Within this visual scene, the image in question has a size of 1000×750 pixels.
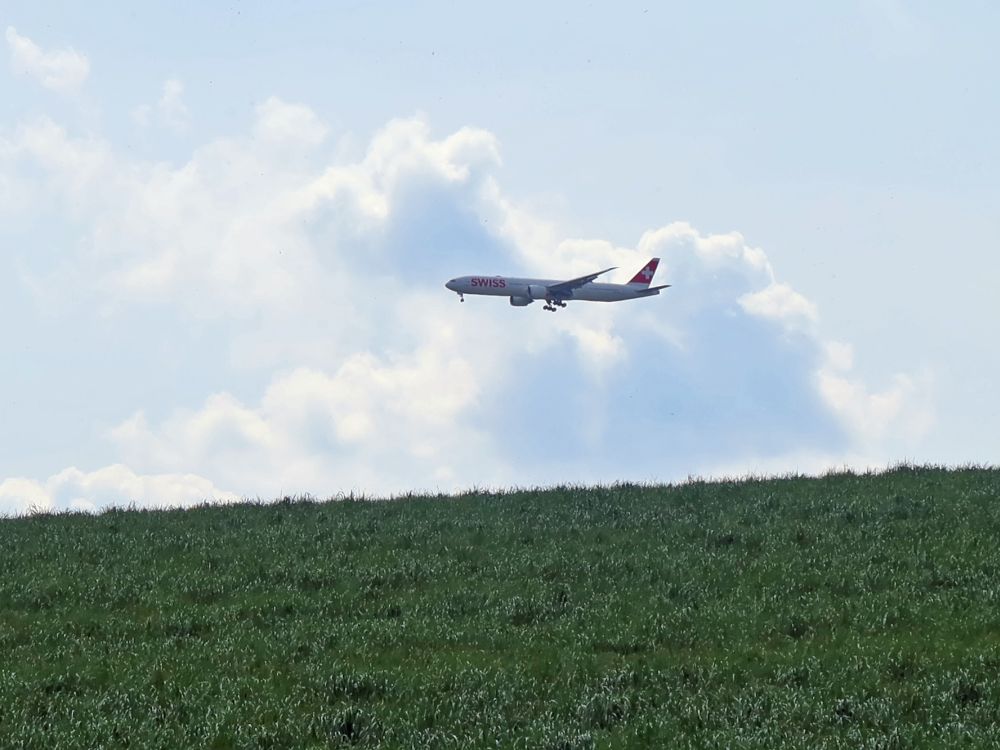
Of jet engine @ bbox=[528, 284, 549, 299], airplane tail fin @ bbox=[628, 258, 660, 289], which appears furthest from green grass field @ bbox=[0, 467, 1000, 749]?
airplane tail fin @ bbox=[628, 258, 660, 289]

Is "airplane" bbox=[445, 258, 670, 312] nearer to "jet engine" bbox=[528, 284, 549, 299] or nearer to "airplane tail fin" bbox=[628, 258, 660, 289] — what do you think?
"jet engine" bbox=[528, 284, 549, 299]

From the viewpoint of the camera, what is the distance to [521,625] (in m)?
15.6

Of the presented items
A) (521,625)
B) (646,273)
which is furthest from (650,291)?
(521,625)

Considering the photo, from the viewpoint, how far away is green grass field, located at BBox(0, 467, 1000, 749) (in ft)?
38.1

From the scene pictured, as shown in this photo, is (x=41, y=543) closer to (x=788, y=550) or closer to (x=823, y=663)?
(x=788, y=550)

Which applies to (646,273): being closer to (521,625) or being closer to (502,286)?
(502,286)

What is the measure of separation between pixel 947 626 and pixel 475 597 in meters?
6.46

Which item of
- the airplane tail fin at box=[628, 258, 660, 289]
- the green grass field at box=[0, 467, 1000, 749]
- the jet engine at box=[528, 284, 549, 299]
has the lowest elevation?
the green grass field at box=[0, 467, 1000, 749]

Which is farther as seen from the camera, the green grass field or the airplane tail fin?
the airplane tail fin

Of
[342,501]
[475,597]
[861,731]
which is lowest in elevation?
[861,731]

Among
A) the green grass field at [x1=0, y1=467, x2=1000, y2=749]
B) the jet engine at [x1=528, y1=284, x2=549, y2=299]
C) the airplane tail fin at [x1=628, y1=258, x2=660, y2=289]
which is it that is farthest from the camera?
the airplane tail fin at [x1=628, y1=258, x2=660, y2=289]

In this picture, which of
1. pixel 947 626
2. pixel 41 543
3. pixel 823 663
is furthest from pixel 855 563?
pixel 41 543

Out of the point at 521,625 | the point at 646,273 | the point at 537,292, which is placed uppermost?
the point at 646,273

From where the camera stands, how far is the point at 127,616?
16.5 metres
